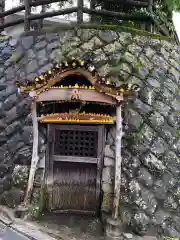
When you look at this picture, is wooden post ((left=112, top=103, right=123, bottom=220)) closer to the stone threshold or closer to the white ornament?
the stone threshold

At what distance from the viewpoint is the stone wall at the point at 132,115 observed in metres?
5.71

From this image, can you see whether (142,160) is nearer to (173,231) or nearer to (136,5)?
(173,231)

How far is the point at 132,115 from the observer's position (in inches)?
244

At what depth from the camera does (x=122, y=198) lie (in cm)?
575

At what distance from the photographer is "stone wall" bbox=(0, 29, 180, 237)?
5.71m

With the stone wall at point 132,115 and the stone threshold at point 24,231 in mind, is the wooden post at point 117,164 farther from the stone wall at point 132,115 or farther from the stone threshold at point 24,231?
the stone threshold at point 24,231

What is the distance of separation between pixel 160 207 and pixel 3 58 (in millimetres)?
6149

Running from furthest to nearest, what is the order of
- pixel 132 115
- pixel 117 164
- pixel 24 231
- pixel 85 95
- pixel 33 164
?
pixel 132 115, pixel 33 164, pixel 117 164, pixel 85 95, pixel 24 231

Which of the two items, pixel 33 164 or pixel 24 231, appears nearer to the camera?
pixel 24 231

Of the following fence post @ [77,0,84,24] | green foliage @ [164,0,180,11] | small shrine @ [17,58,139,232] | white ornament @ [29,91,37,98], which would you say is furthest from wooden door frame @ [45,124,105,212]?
green foliage @ [164,0,180,11]

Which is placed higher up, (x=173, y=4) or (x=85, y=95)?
(x=173, y=4)

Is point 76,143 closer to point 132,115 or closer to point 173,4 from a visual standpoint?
point 132,115

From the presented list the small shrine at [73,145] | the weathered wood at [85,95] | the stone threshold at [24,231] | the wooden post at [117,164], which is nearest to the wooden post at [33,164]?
the small shrine at [73,145]

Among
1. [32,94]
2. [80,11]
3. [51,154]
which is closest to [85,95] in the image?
[32,94]
